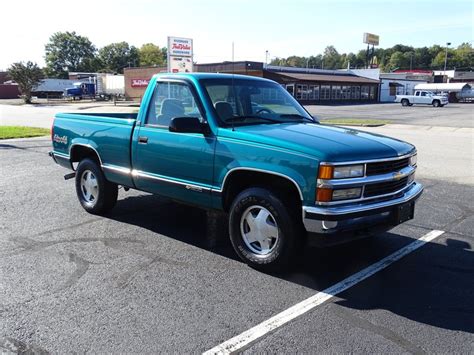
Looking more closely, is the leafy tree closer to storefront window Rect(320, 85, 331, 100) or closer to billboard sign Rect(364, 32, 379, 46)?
billboard sign Rect(364, 32, 379, 46)

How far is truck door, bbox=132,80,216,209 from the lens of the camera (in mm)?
4844

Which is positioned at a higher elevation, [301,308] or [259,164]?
[259,164]

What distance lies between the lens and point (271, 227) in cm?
443

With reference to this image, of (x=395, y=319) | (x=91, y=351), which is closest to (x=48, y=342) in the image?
(x=91, y=351)

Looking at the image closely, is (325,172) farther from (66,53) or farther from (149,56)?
(66,53)

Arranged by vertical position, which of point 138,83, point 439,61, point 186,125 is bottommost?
point 186,125

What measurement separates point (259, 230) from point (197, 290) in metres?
0.87

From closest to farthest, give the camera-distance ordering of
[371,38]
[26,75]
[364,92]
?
[26,75]
[364,92]
[371,38]

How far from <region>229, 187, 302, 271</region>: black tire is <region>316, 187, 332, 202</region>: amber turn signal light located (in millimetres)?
394

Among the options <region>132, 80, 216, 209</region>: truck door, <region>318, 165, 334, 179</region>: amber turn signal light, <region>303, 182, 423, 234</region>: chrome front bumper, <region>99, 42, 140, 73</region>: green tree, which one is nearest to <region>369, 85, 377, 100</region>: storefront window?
<region>132, 80, 216, 209</region>: truck door

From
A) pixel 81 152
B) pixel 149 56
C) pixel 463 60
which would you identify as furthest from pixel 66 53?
pixel 81 152

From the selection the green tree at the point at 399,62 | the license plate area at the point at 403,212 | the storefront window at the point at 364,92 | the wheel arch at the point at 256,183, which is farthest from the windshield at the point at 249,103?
the green tree at the point at 399,62

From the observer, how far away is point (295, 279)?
Answer: 14.4 ft

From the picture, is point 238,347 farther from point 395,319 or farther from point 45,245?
point 45,245
